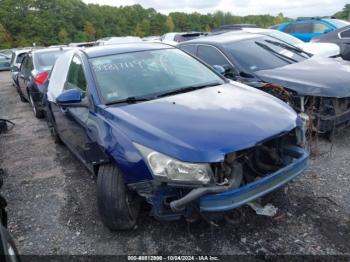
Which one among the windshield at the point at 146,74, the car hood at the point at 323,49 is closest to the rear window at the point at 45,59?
the windshield at the point at 146,74

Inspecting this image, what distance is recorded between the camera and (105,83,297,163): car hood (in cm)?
249

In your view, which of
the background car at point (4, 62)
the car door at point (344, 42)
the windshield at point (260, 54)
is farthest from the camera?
the background car at point (4, 62)

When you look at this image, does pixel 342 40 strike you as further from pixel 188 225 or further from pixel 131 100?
pixel 188 225

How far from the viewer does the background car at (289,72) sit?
4.38 meters

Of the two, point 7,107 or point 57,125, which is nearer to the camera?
point 57,125

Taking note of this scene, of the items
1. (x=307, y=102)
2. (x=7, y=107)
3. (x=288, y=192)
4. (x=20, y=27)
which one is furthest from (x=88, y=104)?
(x=20, y=27)

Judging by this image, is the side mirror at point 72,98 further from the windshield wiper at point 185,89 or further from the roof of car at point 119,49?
the windshield wiper at point 185,89

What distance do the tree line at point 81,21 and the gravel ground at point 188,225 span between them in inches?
1453

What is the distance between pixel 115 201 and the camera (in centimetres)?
287

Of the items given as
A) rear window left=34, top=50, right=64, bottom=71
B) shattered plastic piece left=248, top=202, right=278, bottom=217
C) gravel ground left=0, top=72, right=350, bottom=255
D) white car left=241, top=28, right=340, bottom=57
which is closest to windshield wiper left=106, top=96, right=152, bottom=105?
gravel ground left=0, top=72, right=350, bottom=255

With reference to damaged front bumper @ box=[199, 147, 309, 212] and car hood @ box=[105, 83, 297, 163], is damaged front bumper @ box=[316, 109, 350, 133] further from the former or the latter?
damaged front bumper @ box=[199, 147, 309, 212]

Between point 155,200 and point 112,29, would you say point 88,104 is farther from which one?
point 112,29

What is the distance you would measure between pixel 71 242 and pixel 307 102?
11.2 ft

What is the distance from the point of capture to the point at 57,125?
5.02 metres
